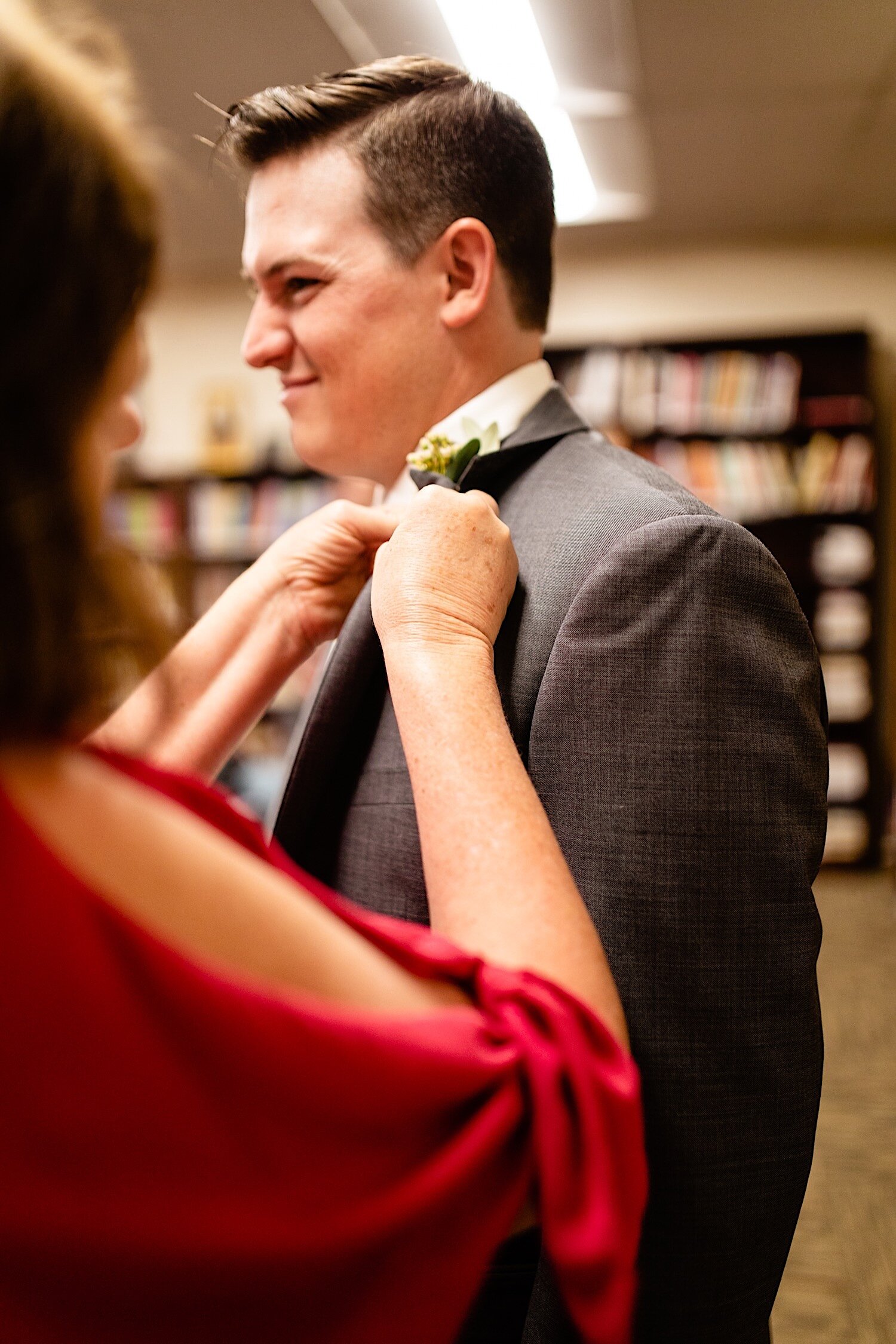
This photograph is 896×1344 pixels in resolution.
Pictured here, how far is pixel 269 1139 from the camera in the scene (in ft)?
1.66

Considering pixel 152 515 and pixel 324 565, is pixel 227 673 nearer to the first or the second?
pixel 324 565

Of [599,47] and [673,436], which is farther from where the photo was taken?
[673,436]

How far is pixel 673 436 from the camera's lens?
219 inches

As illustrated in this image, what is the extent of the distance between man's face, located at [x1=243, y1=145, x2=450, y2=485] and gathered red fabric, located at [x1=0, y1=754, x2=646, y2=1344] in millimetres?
709

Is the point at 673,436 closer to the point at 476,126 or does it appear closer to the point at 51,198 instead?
the point at 476,126

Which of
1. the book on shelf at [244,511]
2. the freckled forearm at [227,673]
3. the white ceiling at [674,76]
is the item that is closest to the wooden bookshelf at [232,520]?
the book on shelf at [244,511]

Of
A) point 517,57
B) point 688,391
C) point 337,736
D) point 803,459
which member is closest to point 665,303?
point 688,391

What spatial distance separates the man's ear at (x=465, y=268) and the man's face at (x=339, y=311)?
14 mm

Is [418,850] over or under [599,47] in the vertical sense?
under

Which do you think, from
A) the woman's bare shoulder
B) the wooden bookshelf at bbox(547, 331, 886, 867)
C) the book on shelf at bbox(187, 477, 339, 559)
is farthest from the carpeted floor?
the book on shelf at bbox(187, 477, 339, 559)

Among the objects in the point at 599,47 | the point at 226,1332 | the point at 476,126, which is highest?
the point at 599,47

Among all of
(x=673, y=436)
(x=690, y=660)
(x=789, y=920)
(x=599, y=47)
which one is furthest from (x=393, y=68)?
(x=673, y=436)

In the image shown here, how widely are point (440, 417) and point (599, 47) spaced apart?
2.98 meters

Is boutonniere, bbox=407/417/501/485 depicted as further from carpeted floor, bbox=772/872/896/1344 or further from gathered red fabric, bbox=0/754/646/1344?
carpeted floor, bbox=772/872/896/1344
